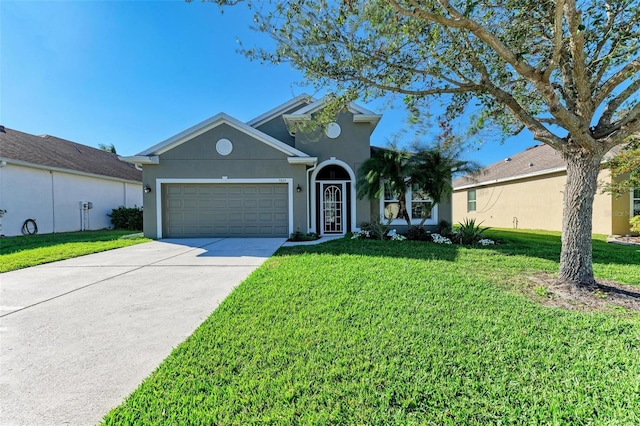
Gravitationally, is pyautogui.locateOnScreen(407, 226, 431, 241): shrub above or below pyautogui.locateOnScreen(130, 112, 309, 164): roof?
below

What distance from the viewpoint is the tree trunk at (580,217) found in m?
4.58

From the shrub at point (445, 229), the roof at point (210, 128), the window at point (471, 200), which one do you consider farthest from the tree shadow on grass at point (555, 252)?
the window at point (471, 200)

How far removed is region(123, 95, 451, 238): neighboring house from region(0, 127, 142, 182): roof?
23.8ft

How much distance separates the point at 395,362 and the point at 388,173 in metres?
7.87

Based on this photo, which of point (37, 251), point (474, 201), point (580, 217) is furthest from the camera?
point (474, 201)

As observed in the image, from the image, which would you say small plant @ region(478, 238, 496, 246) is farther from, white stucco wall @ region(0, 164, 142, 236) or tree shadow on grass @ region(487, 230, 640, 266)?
white stucco wall @ region(0, 164, 142, 236)

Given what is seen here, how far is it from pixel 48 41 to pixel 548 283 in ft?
54.0

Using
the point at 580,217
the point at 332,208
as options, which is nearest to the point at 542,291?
the point at 580,217

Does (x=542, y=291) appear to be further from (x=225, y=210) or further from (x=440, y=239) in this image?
(x=225, y=210)

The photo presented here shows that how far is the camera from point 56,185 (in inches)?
585

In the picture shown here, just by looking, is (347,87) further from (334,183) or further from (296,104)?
(296,104)

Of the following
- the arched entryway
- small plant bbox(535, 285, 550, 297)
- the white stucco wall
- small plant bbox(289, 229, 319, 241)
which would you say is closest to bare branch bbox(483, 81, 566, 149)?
small plant bbox(535, 285, 550, 297)

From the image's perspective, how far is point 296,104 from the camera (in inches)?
555

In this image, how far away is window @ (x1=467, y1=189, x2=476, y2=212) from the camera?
20453 millimetres
